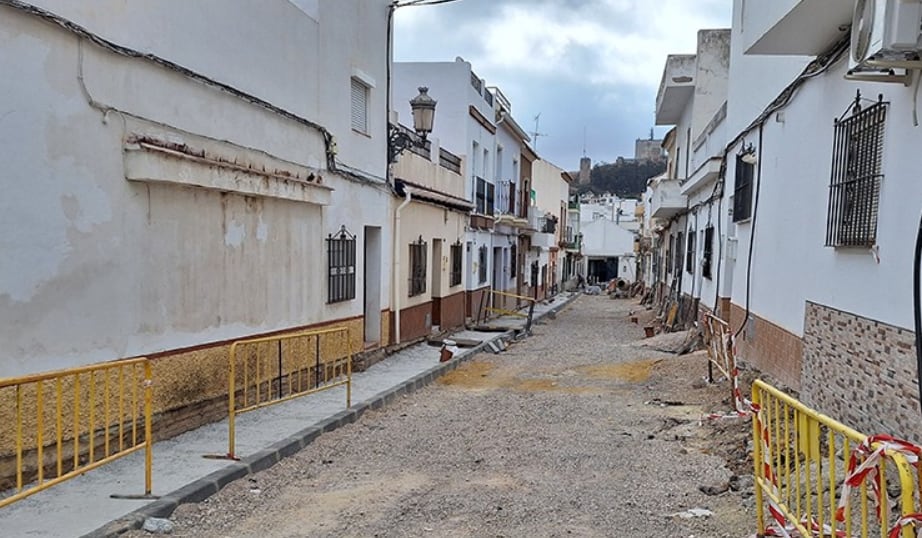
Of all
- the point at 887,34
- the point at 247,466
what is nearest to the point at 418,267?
the point at 247,466

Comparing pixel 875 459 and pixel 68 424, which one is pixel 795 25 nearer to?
pixel 875 459

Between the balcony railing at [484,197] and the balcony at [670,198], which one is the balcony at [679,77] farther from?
the balcony railing at [484,197]

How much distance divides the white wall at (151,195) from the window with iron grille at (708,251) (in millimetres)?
8261

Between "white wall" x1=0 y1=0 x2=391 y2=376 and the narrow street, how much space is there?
1.75 metres

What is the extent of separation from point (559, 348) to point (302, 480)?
11747mm

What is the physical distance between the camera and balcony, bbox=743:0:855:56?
602 cm

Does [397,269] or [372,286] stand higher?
[397,269]

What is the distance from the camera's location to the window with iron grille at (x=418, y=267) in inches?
604

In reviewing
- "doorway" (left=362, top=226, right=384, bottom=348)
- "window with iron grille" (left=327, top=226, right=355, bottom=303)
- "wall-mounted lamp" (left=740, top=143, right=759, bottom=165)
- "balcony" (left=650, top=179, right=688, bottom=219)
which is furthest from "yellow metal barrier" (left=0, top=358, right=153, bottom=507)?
"balcony" (left=650, top=179, right=688, bottom=219)

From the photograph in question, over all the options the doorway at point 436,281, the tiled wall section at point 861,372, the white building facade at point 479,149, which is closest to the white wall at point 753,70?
the tiled wall section at point 861,372

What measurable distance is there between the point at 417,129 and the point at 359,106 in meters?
2.42

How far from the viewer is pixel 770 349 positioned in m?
9.16

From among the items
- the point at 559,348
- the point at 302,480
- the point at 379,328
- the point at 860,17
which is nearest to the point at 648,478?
the point at 302,480

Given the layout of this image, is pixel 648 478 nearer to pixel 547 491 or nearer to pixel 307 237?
pixel 547 491
